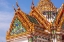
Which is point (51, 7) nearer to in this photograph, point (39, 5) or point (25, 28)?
point (39, 5)

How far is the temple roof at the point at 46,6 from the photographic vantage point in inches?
837

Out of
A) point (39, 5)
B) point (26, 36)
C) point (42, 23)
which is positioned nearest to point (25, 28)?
point (26, 36)

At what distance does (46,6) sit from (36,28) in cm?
392

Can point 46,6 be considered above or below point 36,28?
above

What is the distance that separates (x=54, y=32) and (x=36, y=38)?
1673mm

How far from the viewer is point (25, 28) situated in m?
18.4

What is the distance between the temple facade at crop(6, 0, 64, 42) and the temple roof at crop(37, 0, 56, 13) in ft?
3.23

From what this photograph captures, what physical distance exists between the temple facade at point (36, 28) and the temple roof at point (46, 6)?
983 mm

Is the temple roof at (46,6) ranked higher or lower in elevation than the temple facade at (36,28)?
higher

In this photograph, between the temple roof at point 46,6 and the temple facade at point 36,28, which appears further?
the temple roof at point 46,6

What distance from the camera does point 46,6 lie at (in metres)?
21.5

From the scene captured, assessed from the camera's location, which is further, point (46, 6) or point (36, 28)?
point (46, 6)

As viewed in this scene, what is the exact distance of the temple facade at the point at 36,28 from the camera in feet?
59.4

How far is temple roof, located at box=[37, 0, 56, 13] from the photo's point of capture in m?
21.2
